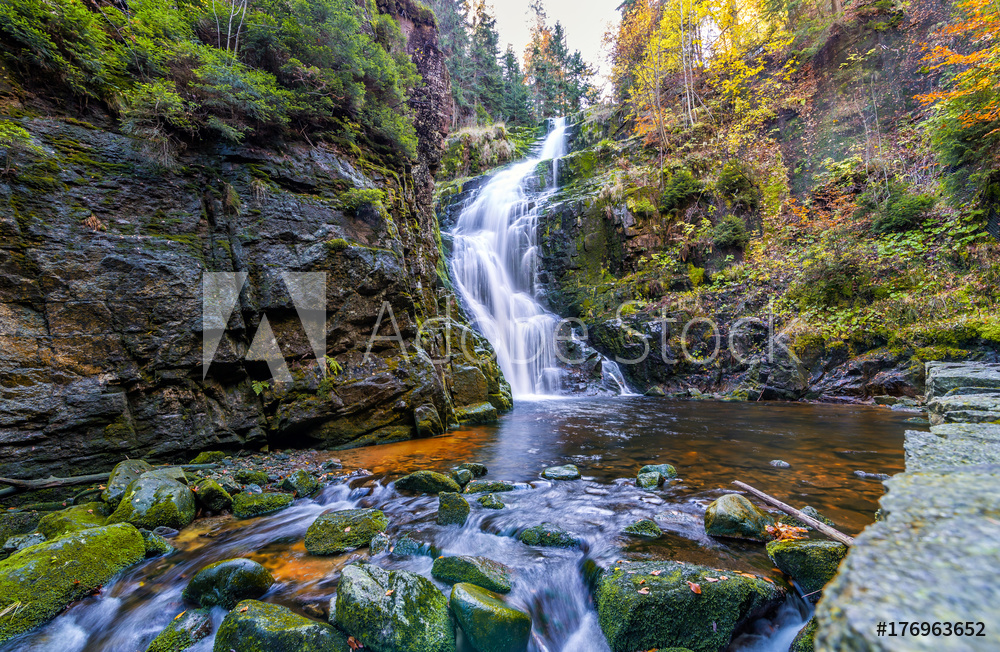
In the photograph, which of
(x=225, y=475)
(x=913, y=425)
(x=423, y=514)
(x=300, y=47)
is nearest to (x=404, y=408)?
(x=225, y=475)

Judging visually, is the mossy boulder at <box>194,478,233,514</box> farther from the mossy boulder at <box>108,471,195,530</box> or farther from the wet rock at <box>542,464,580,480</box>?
the wet rock at <box>542,464,580,480</box>

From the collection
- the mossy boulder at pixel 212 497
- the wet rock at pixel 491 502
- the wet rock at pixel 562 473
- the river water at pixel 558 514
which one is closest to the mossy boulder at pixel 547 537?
the river water at pixel 558 514

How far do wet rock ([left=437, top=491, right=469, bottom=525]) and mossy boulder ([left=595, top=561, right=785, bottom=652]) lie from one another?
1802 mm

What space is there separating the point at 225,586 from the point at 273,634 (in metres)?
0.93

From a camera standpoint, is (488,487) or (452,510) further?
(488,487)

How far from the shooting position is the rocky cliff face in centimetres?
452

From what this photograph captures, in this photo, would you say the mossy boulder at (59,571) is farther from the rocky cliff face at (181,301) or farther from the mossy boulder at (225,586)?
the rocky cliff face at (181,301)

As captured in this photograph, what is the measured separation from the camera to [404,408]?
301 inches

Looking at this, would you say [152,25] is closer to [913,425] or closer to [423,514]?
[423,514]

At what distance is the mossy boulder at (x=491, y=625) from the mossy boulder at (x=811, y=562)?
1909 mm

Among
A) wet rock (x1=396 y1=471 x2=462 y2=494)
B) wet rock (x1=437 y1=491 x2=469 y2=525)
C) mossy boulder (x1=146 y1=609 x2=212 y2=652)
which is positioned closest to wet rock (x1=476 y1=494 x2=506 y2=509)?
wet rock (x1=437 y1=491 x2=469 y2=525)

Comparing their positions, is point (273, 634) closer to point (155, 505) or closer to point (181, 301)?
point (155, 505)

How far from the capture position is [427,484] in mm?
4676

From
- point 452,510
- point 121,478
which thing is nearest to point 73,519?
point 121,478
